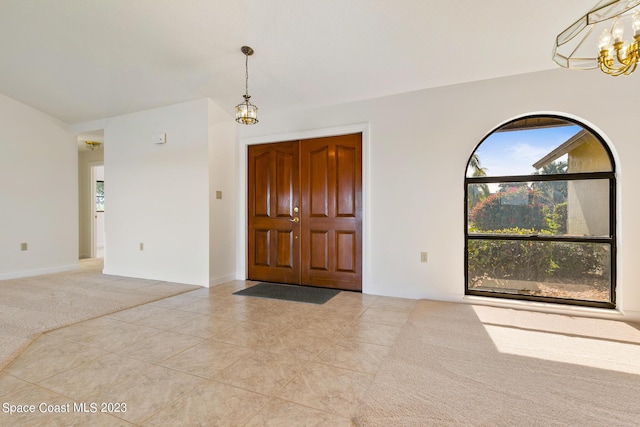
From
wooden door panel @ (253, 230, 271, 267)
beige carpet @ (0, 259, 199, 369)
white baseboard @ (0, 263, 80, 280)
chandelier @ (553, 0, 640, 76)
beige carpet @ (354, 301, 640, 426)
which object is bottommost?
beige carpet @ (354, 301, 640, 426)

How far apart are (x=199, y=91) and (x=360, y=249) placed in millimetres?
2918

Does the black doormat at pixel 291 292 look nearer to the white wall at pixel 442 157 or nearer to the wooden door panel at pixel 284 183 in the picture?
the white wall at pixel 442 157

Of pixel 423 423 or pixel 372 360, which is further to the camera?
pixel 372 360

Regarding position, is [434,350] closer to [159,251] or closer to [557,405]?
[557,405]

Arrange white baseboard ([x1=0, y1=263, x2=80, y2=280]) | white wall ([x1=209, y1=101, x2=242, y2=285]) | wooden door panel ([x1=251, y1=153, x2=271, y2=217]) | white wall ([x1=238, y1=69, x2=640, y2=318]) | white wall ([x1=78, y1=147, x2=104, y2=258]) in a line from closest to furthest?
white wall ([x1=238, y1=69, x2=640, y2=318]) → white wall ([x1=209, y1=101, x2=242, y2=285]) → wooden door panel ([x1=251, y1=153, x2=271, y2=217]) → white baseboard ([x1=0, y1=263, x2=80, y2=280]) → white wall ([x1=78, y1=147, x2=104, y2=258])

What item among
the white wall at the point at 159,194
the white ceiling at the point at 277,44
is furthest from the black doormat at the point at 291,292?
the white ceiling at the point at 277,44

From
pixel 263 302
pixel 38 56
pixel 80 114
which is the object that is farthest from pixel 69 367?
pixel 80 114

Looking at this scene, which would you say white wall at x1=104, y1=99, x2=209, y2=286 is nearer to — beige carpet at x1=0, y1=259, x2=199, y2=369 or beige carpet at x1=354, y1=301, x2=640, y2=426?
beige carpet at x1=0, y1=259, x2=199, y2=369

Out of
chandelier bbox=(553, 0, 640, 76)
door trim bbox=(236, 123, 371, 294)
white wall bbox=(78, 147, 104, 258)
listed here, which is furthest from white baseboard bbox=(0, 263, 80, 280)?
chandelier bbox=(553, 0, 640, 76)

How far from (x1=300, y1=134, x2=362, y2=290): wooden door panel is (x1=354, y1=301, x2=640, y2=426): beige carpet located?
136cm

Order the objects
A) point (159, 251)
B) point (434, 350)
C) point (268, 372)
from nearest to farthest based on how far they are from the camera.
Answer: point (268, 372), point (434, 350), point (159, 251)

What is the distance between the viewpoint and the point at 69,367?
1.98 m

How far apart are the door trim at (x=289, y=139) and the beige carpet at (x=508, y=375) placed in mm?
1215

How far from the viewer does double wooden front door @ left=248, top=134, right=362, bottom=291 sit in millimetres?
3938
